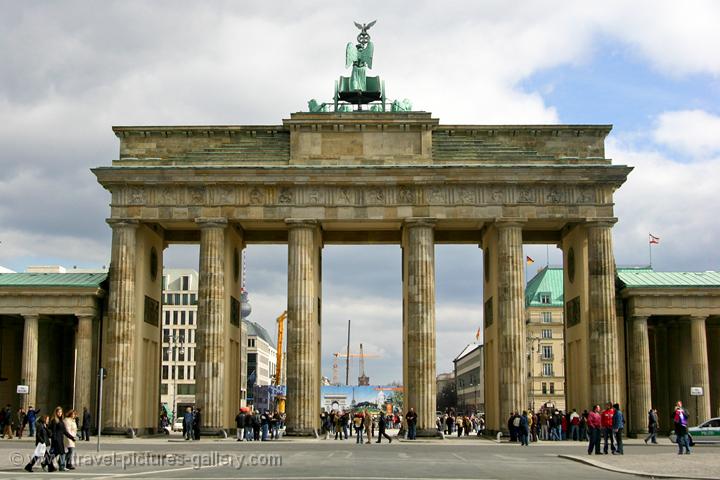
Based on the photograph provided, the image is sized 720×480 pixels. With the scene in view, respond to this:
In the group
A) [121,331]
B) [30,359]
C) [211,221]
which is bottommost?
[30,359]

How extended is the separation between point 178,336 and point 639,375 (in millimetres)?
91223

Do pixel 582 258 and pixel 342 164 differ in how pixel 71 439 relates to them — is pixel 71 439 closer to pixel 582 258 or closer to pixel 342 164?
pixel 342 164

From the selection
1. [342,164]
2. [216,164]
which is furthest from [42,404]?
[342,164]

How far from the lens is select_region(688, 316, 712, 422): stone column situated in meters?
57.7

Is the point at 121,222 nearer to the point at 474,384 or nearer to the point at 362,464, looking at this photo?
the point at 362,464

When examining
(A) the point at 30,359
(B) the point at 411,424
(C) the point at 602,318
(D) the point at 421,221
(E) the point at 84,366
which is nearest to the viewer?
(B) the point at 411,424

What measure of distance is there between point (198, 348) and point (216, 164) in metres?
10.7

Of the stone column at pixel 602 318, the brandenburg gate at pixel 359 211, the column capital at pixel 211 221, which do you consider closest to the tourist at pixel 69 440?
the brandenburg gate at pixel 359 211

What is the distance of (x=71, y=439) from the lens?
96.2ft

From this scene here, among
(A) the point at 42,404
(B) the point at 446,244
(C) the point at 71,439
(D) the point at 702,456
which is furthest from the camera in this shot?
(B) the point at 446,244

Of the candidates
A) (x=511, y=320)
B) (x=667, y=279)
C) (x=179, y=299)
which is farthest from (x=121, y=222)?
(x=179, y=299)

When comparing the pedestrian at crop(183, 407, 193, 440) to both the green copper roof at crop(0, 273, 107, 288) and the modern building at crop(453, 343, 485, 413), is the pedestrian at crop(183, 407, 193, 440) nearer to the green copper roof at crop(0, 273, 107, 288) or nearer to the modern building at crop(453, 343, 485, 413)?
the green copper roof at crop(0, 273, 107, 288)

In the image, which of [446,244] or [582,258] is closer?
[582,258]

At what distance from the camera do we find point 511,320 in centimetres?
5709
